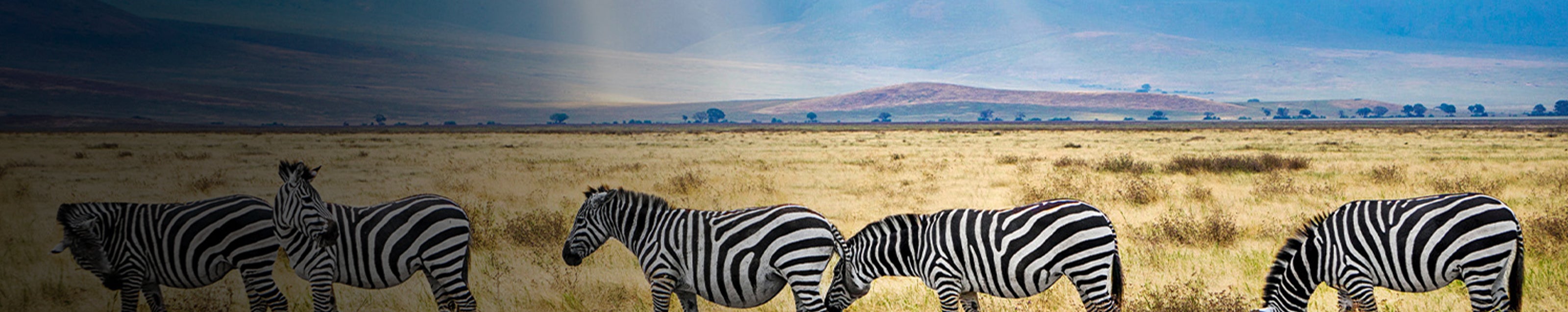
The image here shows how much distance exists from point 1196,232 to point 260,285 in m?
11.6

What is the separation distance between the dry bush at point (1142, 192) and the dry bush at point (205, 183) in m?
20.7

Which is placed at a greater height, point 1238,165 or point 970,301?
point 970,301

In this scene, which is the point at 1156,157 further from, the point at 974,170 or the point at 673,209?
the point at 673,209

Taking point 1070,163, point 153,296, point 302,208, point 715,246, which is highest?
point 302,208

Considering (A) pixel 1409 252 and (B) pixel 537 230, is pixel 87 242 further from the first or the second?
(A) pixel 1409 252

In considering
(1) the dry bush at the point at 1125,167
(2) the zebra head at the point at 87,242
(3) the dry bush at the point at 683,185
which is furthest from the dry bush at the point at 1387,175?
(2) the zebra head at the point at 87,242

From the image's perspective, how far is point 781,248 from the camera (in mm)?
6547

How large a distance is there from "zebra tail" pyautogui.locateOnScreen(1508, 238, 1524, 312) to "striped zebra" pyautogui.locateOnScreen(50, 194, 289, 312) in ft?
29.7

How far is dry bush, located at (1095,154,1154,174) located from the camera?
26609mm

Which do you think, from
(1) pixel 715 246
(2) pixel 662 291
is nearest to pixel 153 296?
(2) pixel 662 291

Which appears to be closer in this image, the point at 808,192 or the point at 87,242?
the point at 87,242

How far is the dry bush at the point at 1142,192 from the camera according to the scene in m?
18.2

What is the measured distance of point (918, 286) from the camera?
9.48 metres

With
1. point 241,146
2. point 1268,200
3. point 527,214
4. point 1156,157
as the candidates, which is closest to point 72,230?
point 527,214
